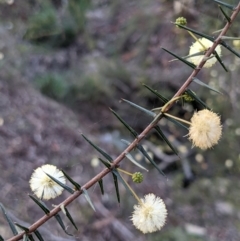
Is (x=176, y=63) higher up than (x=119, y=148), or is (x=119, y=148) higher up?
(x=176, y=63)

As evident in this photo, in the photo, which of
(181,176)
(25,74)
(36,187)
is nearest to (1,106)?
(25,74)

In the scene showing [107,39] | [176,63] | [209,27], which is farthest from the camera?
[107,39]

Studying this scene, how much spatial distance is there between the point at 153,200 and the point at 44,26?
4053mm

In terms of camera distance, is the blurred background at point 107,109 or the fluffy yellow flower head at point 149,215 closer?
the fluffy yellow flower head at point 149,215

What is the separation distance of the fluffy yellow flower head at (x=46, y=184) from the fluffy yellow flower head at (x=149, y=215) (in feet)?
0.35

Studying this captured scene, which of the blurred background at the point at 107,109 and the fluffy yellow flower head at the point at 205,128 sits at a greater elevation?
the blurred background at the point at 107,109

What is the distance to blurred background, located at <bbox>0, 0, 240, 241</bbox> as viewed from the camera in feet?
8.13

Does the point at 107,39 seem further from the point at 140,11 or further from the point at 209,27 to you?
the point at 209,27

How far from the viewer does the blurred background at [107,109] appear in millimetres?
2479

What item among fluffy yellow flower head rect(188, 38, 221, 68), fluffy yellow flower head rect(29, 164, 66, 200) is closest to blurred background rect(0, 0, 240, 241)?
fluffy yellow flower head rect(29, 164, 66, 200)

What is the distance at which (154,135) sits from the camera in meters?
3.14

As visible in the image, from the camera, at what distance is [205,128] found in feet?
1.57

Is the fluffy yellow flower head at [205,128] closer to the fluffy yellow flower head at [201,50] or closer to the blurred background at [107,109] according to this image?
the fluffy yellow flower head at [201,50]

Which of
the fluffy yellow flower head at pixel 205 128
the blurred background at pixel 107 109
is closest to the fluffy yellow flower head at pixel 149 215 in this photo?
the fluffy yellow flower head at pixel 205 128
